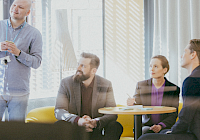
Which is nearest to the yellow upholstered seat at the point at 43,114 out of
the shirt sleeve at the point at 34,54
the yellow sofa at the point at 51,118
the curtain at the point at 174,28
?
the yellow sofa at the point at 51,118

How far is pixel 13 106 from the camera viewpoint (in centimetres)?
100

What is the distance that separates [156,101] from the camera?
1166mm

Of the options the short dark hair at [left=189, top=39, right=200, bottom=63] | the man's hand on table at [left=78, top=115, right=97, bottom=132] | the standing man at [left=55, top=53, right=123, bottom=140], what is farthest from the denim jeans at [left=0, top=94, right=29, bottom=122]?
the short dark hair at [left=189, top=39, right=200, bottom=63]

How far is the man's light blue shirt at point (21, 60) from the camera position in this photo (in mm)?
960

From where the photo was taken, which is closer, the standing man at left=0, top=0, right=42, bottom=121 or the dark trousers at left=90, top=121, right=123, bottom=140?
the standing man at left=0, top=0, right=42, bottom=121

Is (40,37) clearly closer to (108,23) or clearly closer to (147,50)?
(108,23)

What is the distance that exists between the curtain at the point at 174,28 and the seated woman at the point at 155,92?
1.4 inches

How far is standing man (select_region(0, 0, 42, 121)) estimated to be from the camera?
0.95 meters

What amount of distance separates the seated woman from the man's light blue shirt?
54 centimetres

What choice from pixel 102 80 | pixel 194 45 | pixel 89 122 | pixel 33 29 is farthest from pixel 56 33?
pixel 194 45

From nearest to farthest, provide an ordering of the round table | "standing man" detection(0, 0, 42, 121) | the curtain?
1. "standing man" detection(0, 0, 42, 121)
2. the round table
3. the curtain

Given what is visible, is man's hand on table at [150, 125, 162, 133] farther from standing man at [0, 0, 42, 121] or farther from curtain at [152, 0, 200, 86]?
standing man at [0, 0, 42, 121]

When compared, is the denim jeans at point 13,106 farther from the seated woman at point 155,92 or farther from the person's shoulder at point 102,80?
the seated woman at point 155,92

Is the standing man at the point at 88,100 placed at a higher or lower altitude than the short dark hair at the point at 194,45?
lower
